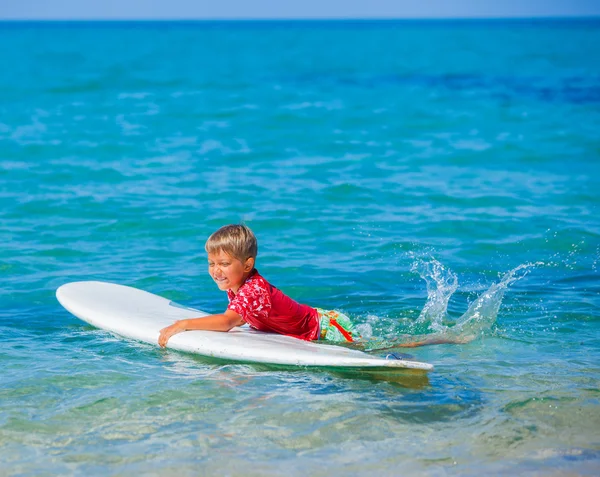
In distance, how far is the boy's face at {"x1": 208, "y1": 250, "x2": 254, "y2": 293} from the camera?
5078mm

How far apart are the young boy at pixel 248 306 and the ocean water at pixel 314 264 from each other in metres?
0.32

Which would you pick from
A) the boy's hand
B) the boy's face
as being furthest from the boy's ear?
the boy's hand

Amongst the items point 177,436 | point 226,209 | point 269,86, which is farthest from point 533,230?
point 269,86

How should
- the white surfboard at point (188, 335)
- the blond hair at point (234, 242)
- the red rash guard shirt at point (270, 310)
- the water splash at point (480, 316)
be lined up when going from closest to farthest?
the white surfboard at point (188, 335) < the blond hair at point (234, 242) < the red rash guard shirt at point (270, 310) < the water splash at point (480, 316)

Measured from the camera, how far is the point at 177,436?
4.13 metres

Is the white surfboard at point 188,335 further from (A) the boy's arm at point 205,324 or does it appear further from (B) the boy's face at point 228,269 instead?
(B) the boy's face at point 228,269

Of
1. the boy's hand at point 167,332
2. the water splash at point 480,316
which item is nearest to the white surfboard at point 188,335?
the boy's hand at point 167,332

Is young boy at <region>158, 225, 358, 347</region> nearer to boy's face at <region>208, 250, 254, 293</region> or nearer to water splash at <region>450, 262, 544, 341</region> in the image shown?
boy's face at <region>208, 250, 254, 293</region>

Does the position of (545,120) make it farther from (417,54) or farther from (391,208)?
(417,54)

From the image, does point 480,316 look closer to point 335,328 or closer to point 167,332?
point 335,328

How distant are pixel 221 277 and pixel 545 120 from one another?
12.4m

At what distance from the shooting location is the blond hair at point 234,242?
5031mm

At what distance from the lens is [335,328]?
5457 millimetres

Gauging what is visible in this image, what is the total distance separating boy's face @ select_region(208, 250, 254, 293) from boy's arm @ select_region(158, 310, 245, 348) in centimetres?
19
